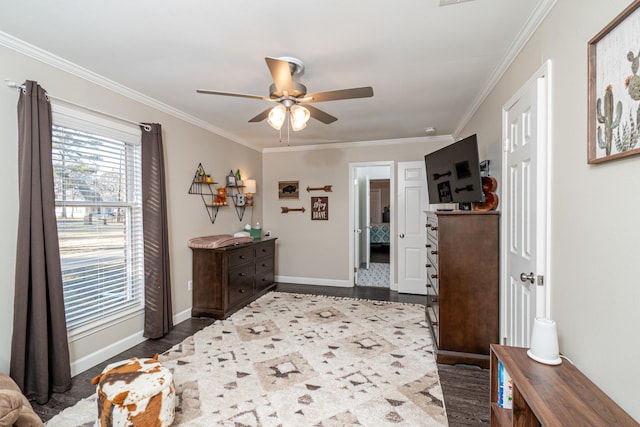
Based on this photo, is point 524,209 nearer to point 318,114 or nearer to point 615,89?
point 615,89

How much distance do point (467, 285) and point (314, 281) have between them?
3.12 m

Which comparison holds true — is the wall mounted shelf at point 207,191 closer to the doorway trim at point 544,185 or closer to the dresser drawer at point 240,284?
the dresser drawer at point 240,284

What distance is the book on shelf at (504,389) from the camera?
150 cm

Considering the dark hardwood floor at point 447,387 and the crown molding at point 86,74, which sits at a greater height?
the crown molding at point 86,74

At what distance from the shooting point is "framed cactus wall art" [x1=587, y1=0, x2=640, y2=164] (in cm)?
102

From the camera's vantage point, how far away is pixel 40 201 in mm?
2096

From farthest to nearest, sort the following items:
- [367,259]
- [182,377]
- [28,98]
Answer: [367,259]
[182,377]
[28,98]

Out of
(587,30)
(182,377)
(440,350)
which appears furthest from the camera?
(440,350)

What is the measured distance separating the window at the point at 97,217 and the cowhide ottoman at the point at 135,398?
109 centimetres

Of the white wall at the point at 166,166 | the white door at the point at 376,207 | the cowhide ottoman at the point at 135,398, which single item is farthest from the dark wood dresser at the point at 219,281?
the white door at the point at 376,207

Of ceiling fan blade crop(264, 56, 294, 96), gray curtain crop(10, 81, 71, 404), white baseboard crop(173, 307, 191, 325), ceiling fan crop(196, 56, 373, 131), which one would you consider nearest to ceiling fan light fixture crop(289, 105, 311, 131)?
ceiling fan crop(196, 56, 373, 131)

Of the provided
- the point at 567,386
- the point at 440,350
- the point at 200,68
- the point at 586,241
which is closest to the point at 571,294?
the point at 586,241

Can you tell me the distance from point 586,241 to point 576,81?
2.41ft

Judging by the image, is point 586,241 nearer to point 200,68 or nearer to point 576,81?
point 576,81
